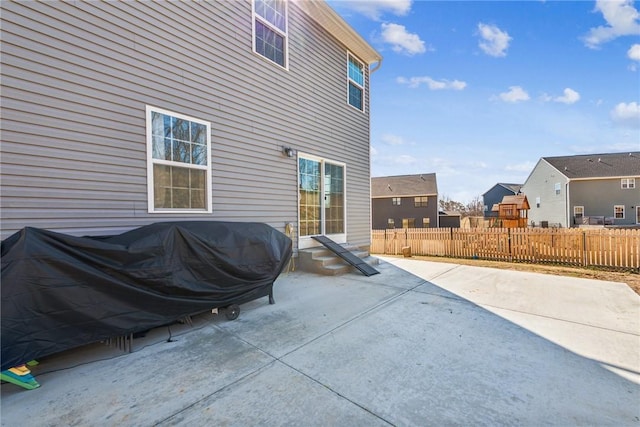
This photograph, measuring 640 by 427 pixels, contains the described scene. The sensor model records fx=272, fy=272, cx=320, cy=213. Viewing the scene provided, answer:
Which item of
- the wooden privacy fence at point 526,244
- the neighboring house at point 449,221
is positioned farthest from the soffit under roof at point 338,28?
the neighboring house at point 449,221

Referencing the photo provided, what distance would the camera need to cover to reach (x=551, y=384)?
2.18 metres

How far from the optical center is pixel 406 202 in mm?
27922

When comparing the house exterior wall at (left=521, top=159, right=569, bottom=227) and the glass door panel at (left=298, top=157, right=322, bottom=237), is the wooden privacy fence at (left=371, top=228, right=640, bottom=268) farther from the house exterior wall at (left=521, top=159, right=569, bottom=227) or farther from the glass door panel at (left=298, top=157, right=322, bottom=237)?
the house exterior wall at (left=521, top=159, right=569, bottom=227)

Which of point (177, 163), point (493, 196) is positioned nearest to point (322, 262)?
point (177, 163)

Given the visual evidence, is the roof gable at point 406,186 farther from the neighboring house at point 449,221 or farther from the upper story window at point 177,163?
the upper story window at point 177,163

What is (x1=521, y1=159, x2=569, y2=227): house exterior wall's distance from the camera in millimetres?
24516

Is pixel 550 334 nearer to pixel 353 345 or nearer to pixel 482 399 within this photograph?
pixel 482 399

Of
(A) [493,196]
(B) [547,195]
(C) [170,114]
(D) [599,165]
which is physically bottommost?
(C) [170,114]

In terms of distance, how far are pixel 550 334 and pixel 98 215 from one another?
571 cm

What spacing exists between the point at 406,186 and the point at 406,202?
1779 millimetres

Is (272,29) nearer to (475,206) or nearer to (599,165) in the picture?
(599,165)

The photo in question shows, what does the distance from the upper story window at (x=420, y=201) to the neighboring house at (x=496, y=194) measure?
51.5 feet

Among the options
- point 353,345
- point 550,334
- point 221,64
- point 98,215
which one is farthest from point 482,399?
point 221,64

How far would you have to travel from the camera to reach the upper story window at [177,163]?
4066 mm
